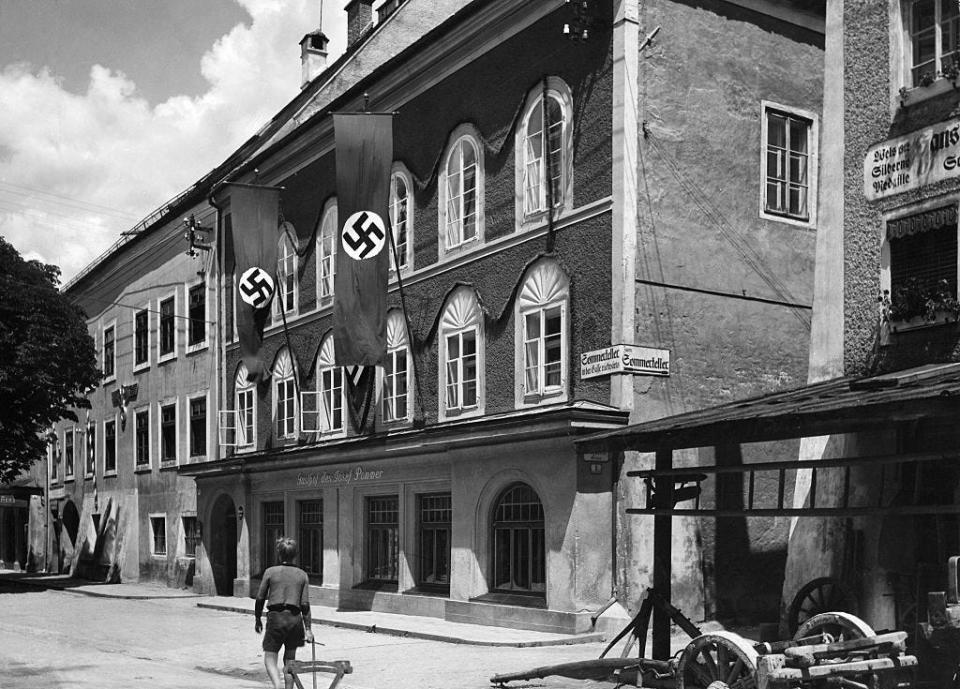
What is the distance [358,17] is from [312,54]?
139 inches

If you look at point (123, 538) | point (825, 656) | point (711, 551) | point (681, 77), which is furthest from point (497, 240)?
point (123, 538)

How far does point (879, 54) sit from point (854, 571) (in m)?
6.67

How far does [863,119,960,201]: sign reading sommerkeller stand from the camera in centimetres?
1484

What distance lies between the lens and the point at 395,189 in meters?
26.6

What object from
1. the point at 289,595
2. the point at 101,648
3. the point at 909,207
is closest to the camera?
the point at 289,595

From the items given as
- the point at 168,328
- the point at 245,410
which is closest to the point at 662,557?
the point at 245,410

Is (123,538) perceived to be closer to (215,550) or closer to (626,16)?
(215,550)

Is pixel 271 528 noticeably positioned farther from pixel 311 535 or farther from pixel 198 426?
pixel 198 426

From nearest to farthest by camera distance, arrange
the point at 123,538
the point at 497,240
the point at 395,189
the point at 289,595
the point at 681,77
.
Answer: the point at 289,595 → the point at 681,77 → the point at 497,240 → the point at 395,189 → the point at 123,538

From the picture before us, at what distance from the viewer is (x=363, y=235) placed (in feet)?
77.9

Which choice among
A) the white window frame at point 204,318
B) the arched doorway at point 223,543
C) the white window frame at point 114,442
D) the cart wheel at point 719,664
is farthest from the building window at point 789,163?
the white window frame at point 114,442

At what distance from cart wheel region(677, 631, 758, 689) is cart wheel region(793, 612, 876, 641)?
753 mm

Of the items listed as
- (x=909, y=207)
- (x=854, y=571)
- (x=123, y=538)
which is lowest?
(x=123, y=538)

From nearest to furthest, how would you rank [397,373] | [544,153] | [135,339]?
[544,153] < [397,373] < [135,339]
